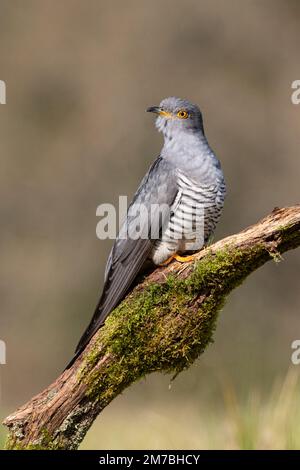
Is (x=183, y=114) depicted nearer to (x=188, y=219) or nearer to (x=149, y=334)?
(x=188, y=219)

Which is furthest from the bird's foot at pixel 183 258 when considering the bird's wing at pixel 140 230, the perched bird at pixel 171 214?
the bird's wing at pixel 140 230

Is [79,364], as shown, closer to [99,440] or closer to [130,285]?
[130,285]

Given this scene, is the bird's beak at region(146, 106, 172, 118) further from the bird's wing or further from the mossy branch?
the mossy branch

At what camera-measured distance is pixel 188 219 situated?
3.10 metres

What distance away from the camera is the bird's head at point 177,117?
337cm

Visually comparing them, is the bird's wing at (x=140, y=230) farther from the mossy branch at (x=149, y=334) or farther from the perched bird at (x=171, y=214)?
the mossy branch at (x=149, y=334)

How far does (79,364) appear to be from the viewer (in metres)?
2.76

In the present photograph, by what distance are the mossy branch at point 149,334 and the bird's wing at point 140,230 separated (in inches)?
4.6

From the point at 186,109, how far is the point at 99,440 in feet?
A: 5.26

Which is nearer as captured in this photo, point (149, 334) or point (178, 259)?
point (149, 334)

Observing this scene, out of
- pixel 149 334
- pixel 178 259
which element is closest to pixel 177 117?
pixel 178 259

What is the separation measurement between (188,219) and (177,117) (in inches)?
20.4

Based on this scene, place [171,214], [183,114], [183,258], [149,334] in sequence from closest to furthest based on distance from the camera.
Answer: [149,334] < [183,258] < [171,214] < [183,114]
